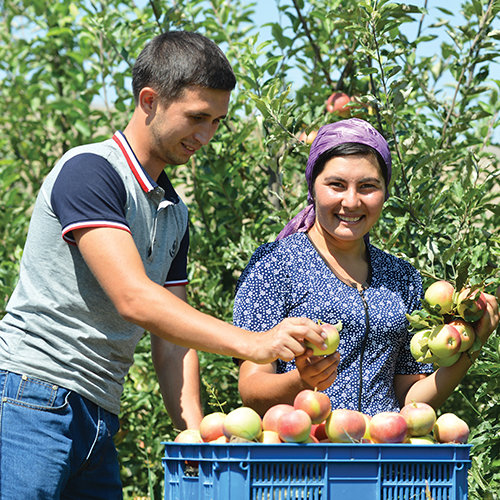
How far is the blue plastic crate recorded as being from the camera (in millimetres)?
1344

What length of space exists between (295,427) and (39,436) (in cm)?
65

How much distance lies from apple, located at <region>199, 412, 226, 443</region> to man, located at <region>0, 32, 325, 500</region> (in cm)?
22

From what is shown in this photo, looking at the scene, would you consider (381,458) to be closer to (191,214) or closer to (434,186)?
(434,186)

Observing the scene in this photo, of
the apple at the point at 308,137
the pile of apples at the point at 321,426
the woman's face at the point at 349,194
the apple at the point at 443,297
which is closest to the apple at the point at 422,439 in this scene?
the pile of apples at the point at 321,426

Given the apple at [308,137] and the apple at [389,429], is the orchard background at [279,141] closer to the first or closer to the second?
the apple at [308,137]

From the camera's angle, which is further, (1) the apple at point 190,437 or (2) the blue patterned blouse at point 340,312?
(2) the blue patterned blouse at point 340,312

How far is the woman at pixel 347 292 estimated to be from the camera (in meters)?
1.93

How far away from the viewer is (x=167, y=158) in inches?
73.2

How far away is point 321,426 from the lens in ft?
5.31

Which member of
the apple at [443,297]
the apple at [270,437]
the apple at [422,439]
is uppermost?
the apple at [443,297]

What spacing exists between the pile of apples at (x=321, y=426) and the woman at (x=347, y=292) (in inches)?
9.7

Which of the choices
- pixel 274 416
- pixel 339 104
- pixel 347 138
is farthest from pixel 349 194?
pixel 339 104

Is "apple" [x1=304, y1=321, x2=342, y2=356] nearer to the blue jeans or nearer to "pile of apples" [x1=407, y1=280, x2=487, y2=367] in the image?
"pile of apples" [x1=407, y1=280, x2=487, y2=367]

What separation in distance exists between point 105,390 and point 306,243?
756 millimetres
